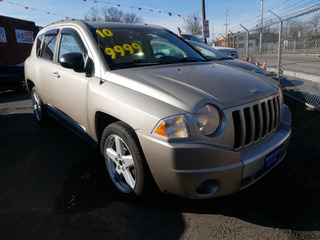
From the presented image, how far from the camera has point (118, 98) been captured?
223cm

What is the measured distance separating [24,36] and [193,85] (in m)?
19.3

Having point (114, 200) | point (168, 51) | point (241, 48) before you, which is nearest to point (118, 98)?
point (114, 200)

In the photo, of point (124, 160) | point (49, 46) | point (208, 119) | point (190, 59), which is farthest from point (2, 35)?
point (208, 119)

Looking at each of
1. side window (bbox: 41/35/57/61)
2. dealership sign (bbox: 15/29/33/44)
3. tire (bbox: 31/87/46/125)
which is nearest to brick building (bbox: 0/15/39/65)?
dealership sign (bbox: 15/29/33/44)

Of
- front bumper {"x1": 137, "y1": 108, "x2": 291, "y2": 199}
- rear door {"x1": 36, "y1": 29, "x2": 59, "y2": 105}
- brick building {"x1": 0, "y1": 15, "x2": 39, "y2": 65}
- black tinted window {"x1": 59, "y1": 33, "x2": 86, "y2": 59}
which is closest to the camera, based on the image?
front bumper {"x1": 137, "y1": 108, "x2": 291, "y2": 199}

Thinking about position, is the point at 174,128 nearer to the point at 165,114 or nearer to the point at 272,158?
the point at 165,114

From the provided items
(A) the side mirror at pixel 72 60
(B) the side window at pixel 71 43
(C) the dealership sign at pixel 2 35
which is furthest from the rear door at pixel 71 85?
(C) the dealership sign at pixel 2 35

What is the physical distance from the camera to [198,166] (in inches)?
Result: 72.8

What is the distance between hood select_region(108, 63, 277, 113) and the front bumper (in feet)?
1.04

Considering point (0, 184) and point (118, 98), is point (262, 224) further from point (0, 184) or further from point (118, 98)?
point (0, 184)

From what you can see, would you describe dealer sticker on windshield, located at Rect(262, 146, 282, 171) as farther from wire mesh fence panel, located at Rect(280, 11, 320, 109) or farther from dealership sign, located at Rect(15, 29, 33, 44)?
dealership sign, located at Rect(15, 29, 33, 44)

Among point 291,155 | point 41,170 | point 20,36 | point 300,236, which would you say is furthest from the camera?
point 20,36

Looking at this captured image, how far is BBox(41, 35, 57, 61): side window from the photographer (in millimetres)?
3718

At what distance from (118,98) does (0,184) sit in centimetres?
179
